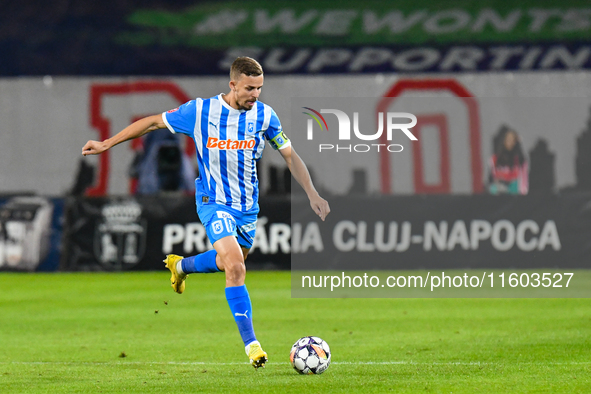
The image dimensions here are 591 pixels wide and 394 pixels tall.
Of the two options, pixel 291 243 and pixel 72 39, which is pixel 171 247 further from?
pixel 72 39

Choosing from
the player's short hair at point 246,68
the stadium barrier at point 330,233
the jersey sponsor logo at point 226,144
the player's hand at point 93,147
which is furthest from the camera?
the stadium barrier at point 330,233

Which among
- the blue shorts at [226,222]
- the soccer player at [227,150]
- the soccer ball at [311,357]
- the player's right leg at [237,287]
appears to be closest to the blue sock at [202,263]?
the soccer player at [227,150]

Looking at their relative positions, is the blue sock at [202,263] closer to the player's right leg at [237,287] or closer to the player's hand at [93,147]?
the player's right leg at [237,287]

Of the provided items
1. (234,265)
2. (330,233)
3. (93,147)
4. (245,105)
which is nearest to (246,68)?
(245,105)

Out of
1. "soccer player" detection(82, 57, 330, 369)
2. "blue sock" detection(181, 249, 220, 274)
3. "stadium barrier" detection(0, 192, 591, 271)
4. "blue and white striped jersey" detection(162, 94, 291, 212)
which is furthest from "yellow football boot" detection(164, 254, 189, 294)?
"stadium barrier" detection(0, 192, 591, 271)

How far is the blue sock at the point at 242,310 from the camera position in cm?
642

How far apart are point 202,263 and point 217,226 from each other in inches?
23.2

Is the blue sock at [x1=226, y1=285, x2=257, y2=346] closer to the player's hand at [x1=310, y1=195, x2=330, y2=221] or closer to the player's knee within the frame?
the player's knee

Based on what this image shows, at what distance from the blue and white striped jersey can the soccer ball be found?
3.86ft

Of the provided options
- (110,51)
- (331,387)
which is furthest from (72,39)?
(331,387)

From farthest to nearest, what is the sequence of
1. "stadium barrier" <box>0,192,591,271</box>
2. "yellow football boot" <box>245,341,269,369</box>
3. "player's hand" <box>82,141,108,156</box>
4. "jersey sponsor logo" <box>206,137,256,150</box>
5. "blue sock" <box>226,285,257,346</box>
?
"stadium barrier" <box>0,192,591,271</box>, "jersey sponsor logo" <box>206,137,256,150</box>, "player's hand" <box>82,141,108,156</box>, "blue sock" <box>226,285,257,346</box>, "yellow football boot" <box>245,341,269,369</box>

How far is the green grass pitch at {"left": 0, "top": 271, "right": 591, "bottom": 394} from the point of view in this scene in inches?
246

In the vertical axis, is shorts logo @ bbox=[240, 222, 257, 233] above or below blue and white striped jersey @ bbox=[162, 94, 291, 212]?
below

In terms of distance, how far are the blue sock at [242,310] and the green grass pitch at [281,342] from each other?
0.32m
